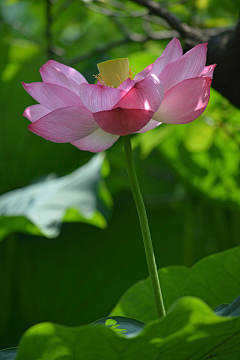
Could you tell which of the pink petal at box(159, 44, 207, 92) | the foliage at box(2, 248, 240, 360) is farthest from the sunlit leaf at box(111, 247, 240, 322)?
the pink petal at box(159, 44, 207, 92)

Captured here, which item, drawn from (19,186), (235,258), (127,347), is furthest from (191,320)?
(19,186)

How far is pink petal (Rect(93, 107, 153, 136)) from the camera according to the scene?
9.2 inches

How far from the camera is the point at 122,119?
24 centimetres

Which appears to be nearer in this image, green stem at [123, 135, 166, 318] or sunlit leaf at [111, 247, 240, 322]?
green stem at [123, 135, 166, 318]

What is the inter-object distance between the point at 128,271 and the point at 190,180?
0.30m

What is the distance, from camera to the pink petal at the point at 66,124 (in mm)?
245

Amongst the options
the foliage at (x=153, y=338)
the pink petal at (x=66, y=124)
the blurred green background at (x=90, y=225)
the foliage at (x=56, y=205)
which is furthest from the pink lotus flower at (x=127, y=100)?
the blurred green background at (x=90, y=225)

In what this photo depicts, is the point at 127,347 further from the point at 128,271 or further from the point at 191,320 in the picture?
the point at 128,271

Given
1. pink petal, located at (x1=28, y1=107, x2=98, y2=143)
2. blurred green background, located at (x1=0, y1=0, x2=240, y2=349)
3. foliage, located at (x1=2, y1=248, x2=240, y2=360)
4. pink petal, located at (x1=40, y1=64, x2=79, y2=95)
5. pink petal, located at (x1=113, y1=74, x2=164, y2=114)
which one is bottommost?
blurred green background, located at (x1=0, y1=0, x2=240, y2=349)

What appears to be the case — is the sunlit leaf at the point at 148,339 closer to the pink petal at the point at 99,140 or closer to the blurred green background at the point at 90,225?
the pink petal at the point at 99,140

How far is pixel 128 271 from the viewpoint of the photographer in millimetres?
934

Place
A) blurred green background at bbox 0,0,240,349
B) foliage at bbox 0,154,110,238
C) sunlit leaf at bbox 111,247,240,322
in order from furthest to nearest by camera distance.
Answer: blurred green background at bbox 0,0,240,349, foliage at bbox 0,154,110,238, sunlit leaf at bbox 111,247,240,322

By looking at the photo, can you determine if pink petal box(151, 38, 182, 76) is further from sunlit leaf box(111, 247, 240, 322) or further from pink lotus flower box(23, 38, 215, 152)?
sunlit leaf box(111, 247, 240, 322)

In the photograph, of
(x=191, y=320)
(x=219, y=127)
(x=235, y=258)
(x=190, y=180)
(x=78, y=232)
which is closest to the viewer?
(x=191, y=320)
